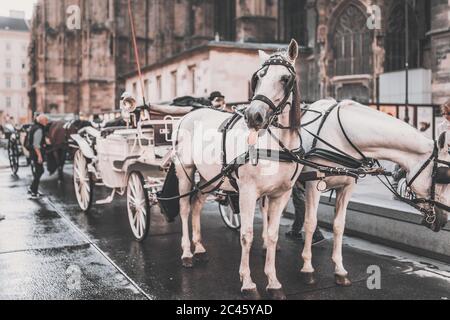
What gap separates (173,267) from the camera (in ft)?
18.9

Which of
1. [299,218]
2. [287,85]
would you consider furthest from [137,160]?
[287,85]

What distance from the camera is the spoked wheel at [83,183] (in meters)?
9.37

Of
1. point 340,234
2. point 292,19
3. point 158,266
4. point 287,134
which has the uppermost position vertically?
point 292,19

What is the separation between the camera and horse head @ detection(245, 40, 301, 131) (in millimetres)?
4016

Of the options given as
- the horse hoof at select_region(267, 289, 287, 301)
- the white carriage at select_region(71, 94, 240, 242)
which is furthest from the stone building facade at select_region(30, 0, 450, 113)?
the horse hoof at select_region(267, 289, 287, 301)

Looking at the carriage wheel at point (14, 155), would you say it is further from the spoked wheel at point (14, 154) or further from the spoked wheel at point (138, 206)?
the spoked wheel at point (138, 206)

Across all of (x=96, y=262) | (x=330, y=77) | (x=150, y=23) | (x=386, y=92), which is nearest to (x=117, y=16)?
(x=150, y=23)

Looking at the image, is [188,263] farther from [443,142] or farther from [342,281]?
[443,142]

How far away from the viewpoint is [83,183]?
Result: 9.57 metres

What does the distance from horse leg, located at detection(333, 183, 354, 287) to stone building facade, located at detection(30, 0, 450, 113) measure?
13.7 metres

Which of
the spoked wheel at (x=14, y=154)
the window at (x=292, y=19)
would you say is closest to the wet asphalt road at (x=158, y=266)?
the spoked wheel at (x=14, y=154)

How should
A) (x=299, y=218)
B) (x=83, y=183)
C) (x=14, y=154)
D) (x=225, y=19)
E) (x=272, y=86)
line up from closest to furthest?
(x=272, y=86) → (x=299, y=218) → (x=83, y=183) → (x=14, y=154) → (x=225, y=19)

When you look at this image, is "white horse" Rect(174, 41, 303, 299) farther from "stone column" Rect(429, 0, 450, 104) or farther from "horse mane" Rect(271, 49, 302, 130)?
"stone column" Rect(429, 0, 450, 104)

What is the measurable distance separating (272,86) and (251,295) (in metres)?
1.93
